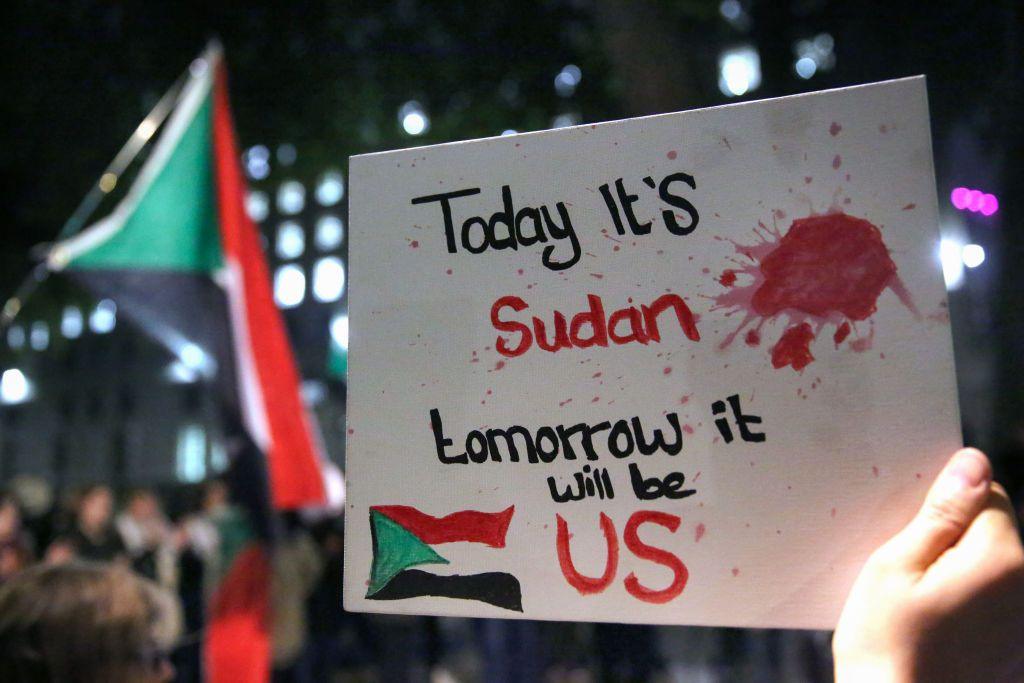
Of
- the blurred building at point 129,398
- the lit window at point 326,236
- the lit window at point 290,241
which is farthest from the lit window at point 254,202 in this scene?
the blurred building at point 129,398

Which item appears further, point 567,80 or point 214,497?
point 214,497

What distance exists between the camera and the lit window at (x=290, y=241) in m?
19.9

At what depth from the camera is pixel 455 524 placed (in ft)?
3.28

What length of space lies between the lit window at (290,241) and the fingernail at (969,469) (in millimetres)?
19345

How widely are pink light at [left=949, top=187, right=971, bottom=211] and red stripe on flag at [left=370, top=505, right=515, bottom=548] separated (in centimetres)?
130

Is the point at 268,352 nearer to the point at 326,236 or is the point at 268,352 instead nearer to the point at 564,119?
the point at 564,119

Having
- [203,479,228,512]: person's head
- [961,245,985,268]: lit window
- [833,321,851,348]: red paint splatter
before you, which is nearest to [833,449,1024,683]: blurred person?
[833,321,851,348]: red paint splatter

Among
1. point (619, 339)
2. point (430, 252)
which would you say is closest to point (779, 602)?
point (619, 339)

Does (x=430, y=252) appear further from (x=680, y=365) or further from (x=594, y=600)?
(x=594, y=600)

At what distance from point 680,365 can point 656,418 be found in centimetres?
7

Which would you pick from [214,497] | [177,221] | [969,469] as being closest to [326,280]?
[214,497]

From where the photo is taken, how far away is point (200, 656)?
15.1 ft

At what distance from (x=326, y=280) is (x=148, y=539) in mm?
18761

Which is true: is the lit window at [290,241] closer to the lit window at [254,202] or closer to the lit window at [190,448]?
the lit window at [190,448]
